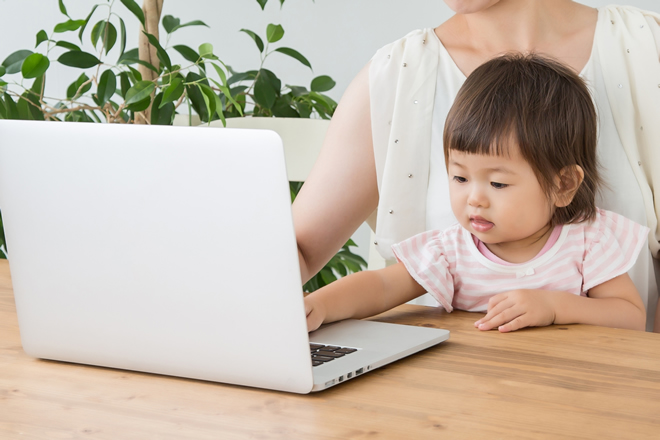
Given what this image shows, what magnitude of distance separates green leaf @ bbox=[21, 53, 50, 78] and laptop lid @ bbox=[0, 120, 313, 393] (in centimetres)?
97

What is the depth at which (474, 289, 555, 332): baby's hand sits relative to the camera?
839 mm

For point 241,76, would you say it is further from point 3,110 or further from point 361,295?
point 361,295

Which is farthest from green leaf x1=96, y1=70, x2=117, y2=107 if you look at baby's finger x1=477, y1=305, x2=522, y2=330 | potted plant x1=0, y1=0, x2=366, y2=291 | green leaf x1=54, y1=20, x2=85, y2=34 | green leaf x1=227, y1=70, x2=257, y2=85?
baby's finger x1=477, y1=305, x2=522, y2=330

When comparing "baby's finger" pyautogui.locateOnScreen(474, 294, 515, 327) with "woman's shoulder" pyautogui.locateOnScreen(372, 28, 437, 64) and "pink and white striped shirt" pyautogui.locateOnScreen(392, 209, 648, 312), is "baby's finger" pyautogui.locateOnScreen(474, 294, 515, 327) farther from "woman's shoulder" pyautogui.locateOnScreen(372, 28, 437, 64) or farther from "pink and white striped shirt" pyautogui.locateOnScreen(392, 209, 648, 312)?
"woman's shoulder" pyautogui.locateOnScreen(372, 28, 437, 64)

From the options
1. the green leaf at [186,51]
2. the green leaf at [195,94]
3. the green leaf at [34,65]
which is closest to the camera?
the green leaf at [34,65]

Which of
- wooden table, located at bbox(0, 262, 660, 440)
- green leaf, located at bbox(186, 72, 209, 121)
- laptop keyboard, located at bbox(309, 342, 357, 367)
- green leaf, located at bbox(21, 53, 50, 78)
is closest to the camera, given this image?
wooden table, located at bbox(0, 262, 660, 440)

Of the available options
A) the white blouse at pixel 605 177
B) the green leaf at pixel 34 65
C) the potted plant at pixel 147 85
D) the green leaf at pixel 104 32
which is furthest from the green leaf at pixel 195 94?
the white blouse at pixel 605 177

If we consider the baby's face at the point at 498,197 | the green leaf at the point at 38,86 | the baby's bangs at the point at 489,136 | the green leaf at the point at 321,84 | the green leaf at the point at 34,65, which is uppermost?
the green leaf at the point at 34,65

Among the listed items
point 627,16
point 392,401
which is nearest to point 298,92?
point 627,16

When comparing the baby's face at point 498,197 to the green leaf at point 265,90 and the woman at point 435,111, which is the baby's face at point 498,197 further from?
the green leaf at point 265,90

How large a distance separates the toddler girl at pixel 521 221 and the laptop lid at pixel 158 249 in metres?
0.27

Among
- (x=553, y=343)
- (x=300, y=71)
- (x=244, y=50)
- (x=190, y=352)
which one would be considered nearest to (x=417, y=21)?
(x=300, y=71)

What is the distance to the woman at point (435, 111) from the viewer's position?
1.18 m

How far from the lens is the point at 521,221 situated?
95cm
